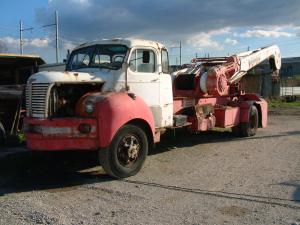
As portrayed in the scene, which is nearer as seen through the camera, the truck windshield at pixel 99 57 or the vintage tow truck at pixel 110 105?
the vintage tow truck at pixel 110 105

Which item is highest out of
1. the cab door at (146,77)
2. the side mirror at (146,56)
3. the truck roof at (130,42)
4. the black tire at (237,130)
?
the truck roof at (130,42)

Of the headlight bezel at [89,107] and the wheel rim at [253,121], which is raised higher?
the headlight bezel at [89,107]

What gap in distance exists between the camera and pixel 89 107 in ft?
27.9

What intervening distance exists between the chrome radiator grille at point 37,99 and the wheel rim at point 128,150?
1470mm

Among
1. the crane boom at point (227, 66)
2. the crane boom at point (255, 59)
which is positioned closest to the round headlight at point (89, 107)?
the crane boom at point (227, 66)

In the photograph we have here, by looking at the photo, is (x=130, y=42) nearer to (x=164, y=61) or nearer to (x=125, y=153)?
(x=164, y=61)

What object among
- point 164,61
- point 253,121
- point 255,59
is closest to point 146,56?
point 164,61

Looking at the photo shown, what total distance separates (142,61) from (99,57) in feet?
2.88

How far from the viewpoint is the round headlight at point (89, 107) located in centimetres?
846

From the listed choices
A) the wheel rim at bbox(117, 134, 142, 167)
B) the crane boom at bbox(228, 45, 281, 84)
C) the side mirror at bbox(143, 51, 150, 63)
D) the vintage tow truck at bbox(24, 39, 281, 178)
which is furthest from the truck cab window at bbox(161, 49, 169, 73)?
the crane boom at bbox(228, 45, 281, 84)

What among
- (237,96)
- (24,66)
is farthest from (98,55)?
Answer: (24,66)

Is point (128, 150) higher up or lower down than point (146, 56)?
lower down

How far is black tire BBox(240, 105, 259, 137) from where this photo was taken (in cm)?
1439

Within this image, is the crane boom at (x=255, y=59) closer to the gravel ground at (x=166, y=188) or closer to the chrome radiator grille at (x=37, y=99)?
the gravel ground at (x=166, y=188)
